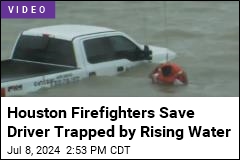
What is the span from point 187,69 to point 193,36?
556 centimetres

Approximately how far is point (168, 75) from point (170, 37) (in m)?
7.87

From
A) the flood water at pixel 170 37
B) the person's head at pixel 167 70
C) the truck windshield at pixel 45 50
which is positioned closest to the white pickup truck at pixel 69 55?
the truck windshield at pixel 45 50

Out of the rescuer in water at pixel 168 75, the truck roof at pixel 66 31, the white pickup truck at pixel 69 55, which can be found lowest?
the rescuer in water at pixel 168 75

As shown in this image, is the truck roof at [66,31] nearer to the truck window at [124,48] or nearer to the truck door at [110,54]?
the truck door at [110,54]

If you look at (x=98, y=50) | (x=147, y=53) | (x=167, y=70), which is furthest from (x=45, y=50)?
(x=167, y=70)

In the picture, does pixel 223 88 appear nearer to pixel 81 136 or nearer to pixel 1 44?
pixel 81 136

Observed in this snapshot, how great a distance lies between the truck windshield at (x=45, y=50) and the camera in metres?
13.2

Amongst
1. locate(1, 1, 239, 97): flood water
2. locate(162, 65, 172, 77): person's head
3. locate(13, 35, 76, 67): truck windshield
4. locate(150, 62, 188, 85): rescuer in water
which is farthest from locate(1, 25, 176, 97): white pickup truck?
locate(162, 65, 172, 77): person's head

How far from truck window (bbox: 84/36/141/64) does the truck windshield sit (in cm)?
34

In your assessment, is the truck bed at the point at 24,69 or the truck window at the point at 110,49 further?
the truck window at the point at 110,49

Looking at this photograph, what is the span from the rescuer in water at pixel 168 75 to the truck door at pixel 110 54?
1.76 ft

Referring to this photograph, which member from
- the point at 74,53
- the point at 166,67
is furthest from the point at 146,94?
the point at 74,53

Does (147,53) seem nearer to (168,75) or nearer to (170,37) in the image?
(168,75)

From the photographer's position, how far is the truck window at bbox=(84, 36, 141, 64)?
44.0 feet
